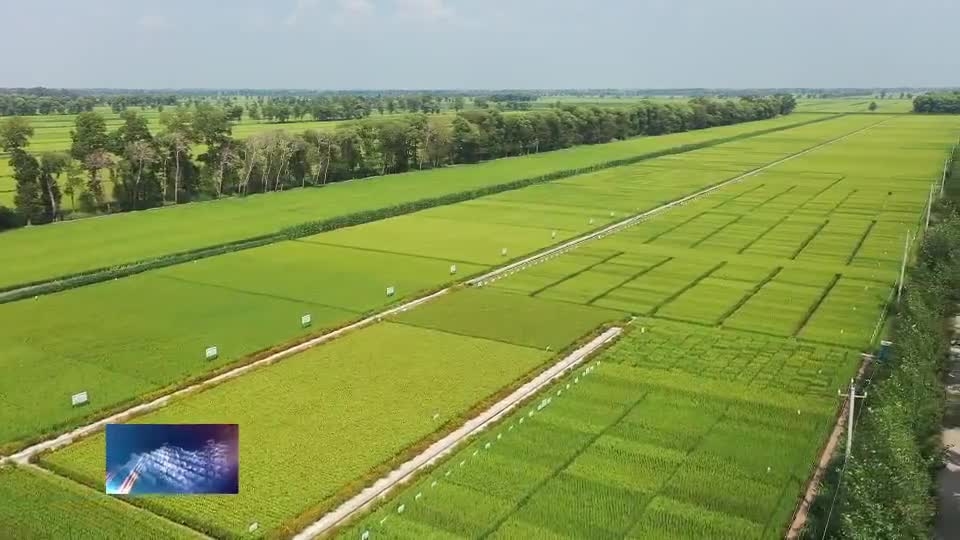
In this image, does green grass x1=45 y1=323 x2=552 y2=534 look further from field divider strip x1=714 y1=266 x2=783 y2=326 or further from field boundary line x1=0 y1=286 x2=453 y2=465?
field divider strip x1=714 y1=266 x2=783 y2=326

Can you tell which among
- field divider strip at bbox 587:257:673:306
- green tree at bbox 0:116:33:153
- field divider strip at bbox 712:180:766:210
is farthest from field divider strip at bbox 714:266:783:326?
green tree at bbox 0:116:33:153

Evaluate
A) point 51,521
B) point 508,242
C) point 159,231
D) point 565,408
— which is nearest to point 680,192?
point 508,242

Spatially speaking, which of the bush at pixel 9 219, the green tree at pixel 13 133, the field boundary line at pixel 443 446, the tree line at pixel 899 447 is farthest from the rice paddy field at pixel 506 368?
the green tree at pixel 13 133

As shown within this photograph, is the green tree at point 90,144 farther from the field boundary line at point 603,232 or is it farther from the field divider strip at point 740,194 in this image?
the field divider strip at point 740,194

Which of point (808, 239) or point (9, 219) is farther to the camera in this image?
point (9, 219)

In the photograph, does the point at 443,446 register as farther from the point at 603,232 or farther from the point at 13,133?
the point at 13,133

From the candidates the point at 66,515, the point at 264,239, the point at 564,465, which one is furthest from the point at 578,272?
the point at 66,515
